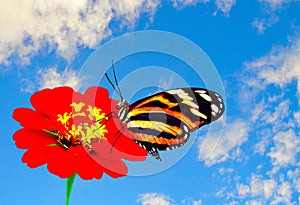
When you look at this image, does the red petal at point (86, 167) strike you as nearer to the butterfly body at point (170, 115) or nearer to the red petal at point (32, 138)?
the red petal at point (32, 138)

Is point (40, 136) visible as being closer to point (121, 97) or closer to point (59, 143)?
point (59, 143)

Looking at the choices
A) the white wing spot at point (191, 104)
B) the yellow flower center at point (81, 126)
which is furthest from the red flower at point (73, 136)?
the white wing spot at point (191, 104)

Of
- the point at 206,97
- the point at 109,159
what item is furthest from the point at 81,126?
the point at 206,97

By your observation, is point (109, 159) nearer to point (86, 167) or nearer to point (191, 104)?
point (86, 167)

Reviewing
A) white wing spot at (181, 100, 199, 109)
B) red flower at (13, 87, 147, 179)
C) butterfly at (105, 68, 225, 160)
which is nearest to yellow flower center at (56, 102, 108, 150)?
red flower at (13, 87, 147, 179)

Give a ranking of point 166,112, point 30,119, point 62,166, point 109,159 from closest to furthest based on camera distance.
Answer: point 62,166, point 109,159, point 30,119, point 166,112

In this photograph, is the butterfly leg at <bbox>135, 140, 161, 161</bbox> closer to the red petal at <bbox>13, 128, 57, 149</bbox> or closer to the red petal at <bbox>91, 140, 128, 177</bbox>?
the red petal at <bbox>91, 140, 128, 177</bbox>

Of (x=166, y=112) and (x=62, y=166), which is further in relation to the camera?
(x=166, y=112)
